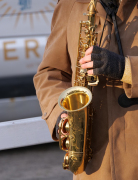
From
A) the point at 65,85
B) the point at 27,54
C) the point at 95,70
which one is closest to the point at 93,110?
the point at 95,70

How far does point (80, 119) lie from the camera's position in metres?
1.10

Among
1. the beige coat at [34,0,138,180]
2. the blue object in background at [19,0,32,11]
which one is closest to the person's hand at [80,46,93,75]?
the beige coat at [34,0,138,180]

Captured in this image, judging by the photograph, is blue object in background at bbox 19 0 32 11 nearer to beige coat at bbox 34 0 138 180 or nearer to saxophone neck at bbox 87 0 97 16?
beige coat at bbox 34 0 138 180

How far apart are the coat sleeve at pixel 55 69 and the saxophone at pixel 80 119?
0.13 metres

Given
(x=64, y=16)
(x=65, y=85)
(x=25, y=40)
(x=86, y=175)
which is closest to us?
(x=86, y=175)

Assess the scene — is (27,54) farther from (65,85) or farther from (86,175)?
(86,175)

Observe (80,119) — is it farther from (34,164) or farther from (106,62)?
(34,164)

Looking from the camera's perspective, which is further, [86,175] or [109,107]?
[86,175]

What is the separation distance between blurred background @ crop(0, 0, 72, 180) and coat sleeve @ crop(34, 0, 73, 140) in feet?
6.12

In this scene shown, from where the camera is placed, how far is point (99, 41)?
3.71 ft

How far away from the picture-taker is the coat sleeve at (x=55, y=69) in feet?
4.28

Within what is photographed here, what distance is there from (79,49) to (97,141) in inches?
18.2

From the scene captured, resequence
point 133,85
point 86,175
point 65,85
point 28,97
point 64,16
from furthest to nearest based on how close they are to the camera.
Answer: point 28,97 → point 65,85 → point 64,16 → point 86,175 → point 133,85

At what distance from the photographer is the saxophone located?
1091mm
